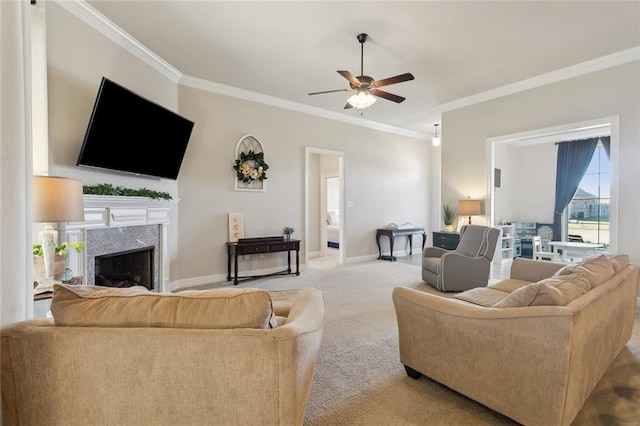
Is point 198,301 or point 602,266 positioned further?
point 602,266

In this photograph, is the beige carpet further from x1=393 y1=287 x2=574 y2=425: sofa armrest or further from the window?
the window

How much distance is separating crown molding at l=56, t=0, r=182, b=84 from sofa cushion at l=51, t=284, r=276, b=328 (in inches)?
115

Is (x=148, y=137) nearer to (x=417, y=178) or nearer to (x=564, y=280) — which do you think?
(x=564, y=280)

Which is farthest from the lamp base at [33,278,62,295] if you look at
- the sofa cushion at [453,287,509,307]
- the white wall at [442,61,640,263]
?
the white wall at [442,61,640,263]

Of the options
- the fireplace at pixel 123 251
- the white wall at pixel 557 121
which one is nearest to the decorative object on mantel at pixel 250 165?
the fireplace at pixel 123 251

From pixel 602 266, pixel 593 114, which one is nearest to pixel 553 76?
pixel 593 114

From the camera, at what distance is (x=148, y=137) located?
3486 millimetres

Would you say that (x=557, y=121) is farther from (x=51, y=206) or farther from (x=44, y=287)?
(x=44, y=287)

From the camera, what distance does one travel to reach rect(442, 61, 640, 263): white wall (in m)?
3.66

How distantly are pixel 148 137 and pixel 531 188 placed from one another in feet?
25.3

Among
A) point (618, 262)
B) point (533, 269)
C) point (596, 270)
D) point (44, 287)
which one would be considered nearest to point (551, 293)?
point (596, 270)

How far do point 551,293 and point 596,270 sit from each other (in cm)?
74

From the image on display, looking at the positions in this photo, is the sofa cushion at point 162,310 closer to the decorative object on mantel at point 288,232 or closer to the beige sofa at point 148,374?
the beige sofa at point 148,374

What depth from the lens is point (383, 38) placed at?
3.32 m
